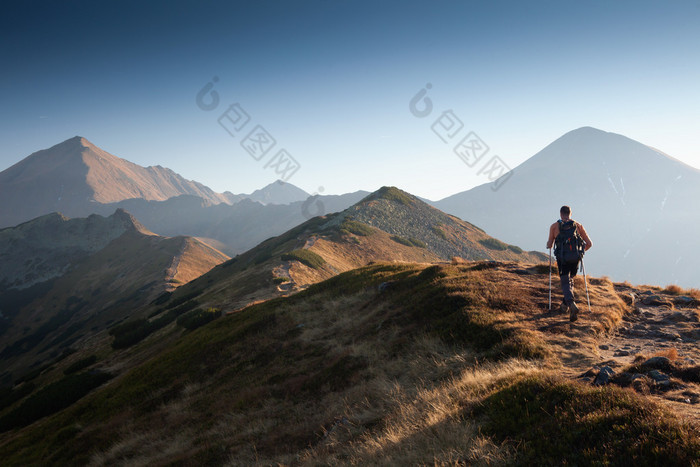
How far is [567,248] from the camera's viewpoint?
12.2m

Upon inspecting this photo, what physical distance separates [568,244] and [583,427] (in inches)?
350

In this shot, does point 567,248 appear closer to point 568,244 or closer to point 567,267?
point 568,244

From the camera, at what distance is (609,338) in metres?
10.8

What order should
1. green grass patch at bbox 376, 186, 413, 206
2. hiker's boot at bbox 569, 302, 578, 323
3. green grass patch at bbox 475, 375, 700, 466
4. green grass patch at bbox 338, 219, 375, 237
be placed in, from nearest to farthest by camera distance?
1. green grass patch at bbox 475, 375, 700, 466
2. hiker's boot at bbox 569, 302, 578, 323
3. green grass patch at bbox 338, 219, 375, 237
4. green grass patch at bbox 376, 186, 413, 206

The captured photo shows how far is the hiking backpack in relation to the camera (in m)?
12.0

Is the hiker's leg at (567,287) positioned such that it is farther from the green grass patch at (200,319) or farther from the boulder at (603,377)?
the green grass patch at (200,319)

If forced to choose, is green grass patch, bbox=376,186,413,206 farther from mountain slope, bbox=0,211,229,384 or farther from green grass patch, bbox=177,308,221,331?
green grass patch, bbox=177,308,221,331

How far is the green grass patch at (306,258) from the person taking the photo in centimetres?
4612

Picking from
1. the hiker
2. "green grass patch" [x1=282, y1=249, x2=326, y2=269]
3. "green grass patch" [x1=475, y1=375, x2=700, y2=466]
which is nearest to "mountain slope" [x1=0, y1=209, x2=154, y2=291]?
"green grass patch" [x1=282, y1=249, x2=326, y2=269]

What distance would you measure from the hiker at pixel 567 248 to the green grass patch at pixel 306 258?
36198 millimetres

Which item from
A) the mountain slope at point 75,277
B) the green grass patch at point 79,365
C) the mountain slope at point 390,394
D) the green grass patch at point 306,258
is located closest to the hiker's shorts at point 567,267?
the mountain slope at point 390,394

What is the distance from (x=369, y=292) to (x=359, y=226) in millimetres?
52323

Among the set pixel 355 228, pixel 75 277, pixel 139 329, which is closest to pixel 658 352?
pixel 139 329

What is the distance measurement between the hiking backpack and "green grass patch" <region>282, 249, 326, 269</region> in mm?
36281
